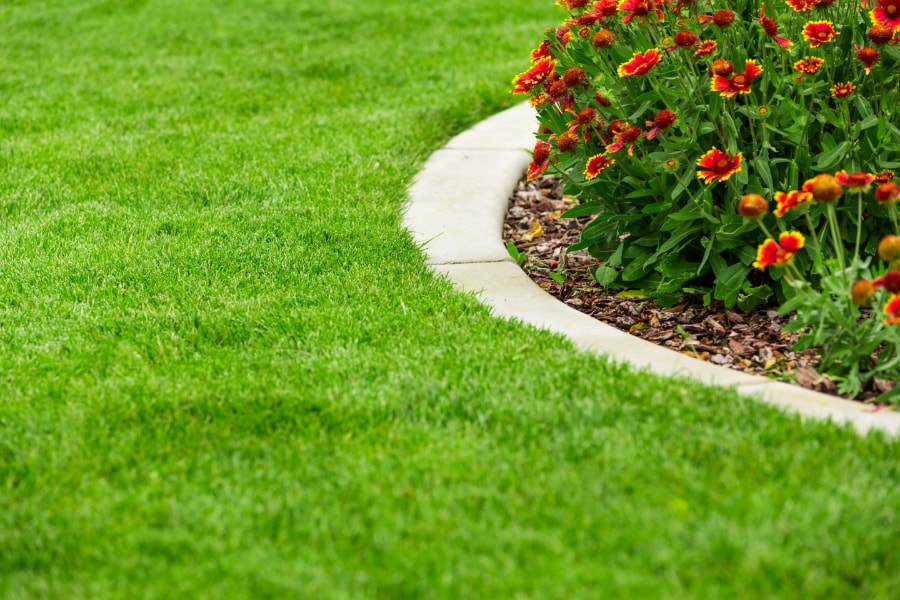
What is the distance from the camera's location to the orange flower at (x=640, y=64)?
320cm

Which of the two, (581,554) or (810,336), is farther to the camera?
(810,336)

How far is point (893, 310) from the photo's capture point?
8.59 feet

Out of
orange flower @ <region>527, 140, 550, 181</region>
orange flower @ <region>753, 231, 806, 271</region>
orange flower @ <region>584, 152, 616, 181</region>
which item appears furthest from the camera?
orange flower @ <region>527, 140, 550, 181</region>

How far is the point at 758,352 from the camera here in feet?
10.8

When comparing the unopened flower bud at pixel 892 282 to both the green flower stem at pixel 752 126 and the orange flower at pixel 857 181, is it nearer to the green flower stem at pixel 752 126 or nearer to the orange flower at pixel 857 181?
the orange flower at pixel 857 181

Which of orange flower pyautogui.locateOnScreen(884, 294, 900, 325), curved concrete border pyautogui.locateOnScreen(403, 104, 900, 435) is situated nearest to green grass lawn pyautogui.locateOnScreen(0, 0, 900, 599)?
curved concrete border pyautogui.locateOnScreen(403, 104, 900, 435)

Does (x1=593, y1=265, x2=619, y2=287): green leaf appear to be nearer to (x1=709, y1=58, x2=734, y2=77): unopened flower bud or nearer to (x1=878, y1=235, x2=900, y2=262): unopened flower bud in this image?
(x1=709, y1=58, x2=734, y2=77): unopened flower bud

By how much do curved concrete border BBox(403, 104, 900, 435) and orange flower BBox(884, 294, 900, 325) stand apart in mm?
282

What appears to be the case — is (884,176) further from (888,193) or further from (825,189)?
(825,189)

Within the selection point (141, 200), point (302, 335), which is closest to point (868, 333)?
point (302, 335)

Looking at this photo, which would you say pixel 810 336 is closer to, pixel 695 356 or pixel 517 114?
pixel 695 356

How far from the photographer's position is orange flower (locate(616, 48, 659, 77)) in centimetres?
320

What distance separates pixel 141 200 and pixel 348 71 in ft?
8.26

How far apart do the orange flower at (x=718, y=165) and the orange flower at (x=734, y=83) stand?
0.19 m
